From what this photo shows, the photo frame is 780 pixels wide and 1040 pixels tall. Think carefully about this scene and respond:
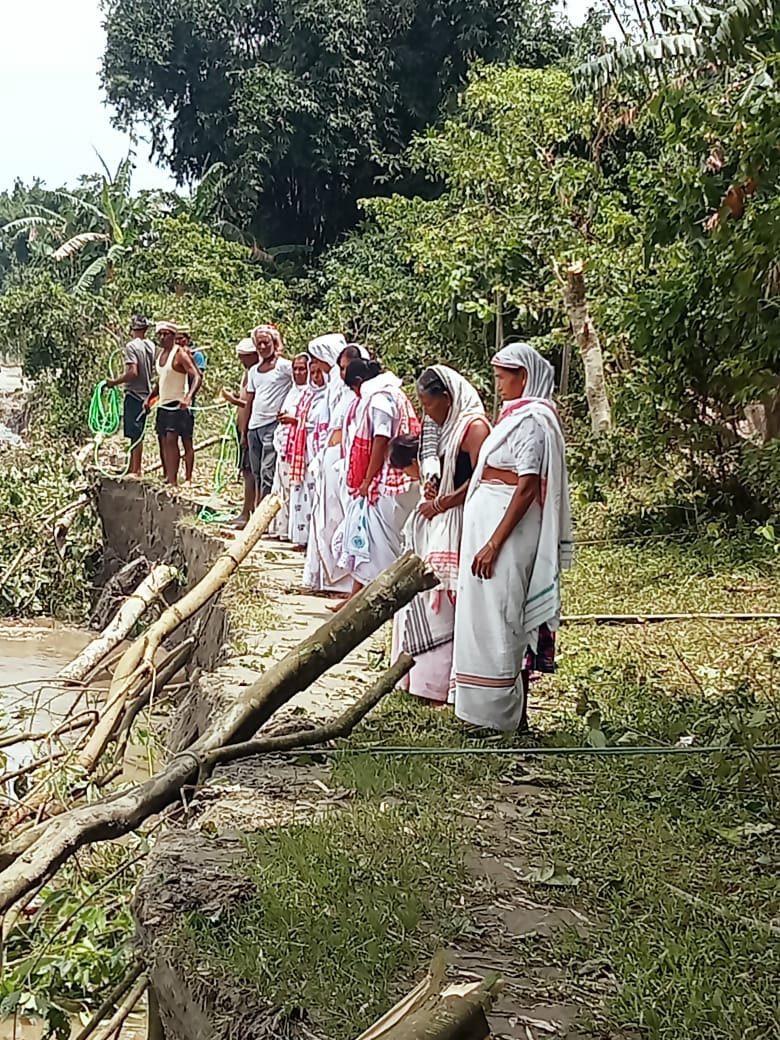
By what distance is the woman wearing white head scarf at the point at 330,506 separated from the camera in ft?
29.3

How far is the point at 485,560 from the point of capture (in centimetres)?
534

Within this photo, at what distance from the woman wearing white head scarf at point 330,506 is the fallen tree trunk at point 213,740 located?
3.28m

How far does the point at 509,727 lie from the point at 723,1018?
2.52 m

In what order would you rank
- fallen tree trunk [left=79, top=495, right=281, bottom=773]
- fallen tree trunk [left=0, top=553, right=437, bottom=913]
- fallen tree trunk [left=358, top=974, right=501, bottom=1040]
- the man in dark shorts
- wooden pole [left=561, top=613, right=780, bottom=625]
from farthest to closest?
the man in dark shorts < wooden pole [left=561, top=613, right=780, bottom=625] < fallen tree trunk [left=79, top=495, right=281, bottom=773] < fallen tree trunk [left=0, top=553, right=437, bottom=913] < fallen tree trunk [left=358, top=974, right=501, bottom=1040]

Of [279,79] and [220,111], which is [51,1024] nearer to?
[279,79]

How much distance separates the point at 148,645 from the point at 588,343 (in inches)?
300

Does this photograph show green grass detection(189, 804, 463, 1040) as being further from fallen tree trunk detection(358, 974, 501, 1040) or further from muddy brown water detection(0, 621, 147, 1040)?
muddy brown water detection(0, 621, 147, 1040)

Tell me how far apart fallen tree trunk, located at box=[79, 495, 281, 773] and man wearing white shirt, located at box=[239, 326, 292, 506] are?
202 cm

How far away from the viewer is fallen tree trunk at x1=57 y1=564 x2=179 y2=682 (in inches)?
311

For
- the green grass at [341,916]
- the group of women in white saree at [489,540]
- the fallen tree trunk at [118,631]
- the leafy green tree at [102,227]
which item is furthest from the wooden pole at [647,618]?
the leafy green tree at [102,227]

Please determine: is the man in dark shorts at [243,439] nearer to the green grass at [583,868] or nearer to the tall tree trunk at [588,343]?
the tall tree trunk at [588,343]

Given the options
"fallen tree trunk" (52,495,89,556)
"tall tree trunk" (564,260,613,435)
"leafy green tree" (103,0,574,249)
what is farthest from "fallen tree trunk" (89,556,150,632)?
"leafy green tree" (103,0,574,249)

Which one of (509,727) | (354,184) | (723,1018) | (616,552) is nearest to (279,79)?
(354,184)

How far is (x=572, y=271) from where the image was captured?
1298cm
